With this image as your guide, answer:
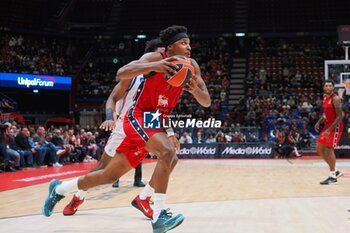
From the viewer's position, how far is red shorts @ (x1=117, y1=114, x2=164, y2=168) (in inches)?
159

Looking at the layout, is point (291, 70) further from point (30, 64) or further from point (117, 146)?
point (117, 146)

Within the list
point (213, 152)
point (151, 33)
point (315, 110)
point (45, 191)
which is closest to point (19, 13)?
point (151, 33)

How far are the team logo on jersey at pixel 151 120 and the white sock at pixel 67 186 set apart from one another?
94 cm

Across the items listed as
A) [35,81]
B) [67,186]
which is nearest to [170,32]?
[67,186]

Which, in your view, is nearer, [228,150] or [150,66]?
[150,66]

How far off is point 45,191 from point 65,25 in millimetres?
21506

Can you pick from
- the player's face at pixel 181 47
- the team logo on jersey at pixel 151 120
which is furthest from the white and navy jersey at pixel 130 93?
the player's face at pixel 181 47

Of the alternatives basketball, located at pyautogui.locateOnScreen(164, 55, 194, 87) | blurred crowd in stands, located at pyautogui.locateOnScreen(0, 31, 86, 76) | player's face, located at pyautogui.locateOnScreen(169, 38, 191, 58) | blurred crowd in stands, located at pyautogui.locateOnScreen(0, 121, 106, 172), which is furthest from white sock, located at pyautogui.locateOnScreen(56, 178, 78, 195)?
blurred crowd in stands, located at pyautogui.locateOnScreen(0, 31, 86, 76)

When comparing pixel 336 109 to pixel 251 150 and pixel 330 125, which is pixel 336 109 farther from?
pixel 251 150

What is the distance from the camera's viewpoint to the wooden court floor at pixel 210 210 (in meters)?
4.09

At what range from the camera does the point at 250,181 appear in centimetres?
869

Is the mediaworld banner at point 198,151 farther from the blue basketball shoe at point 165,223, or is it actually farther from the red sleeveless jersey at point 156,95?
the blue basketball shoe at point 165,223

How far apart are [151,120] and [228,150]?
14.2 m

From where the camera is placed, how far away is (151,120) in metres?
4.06
